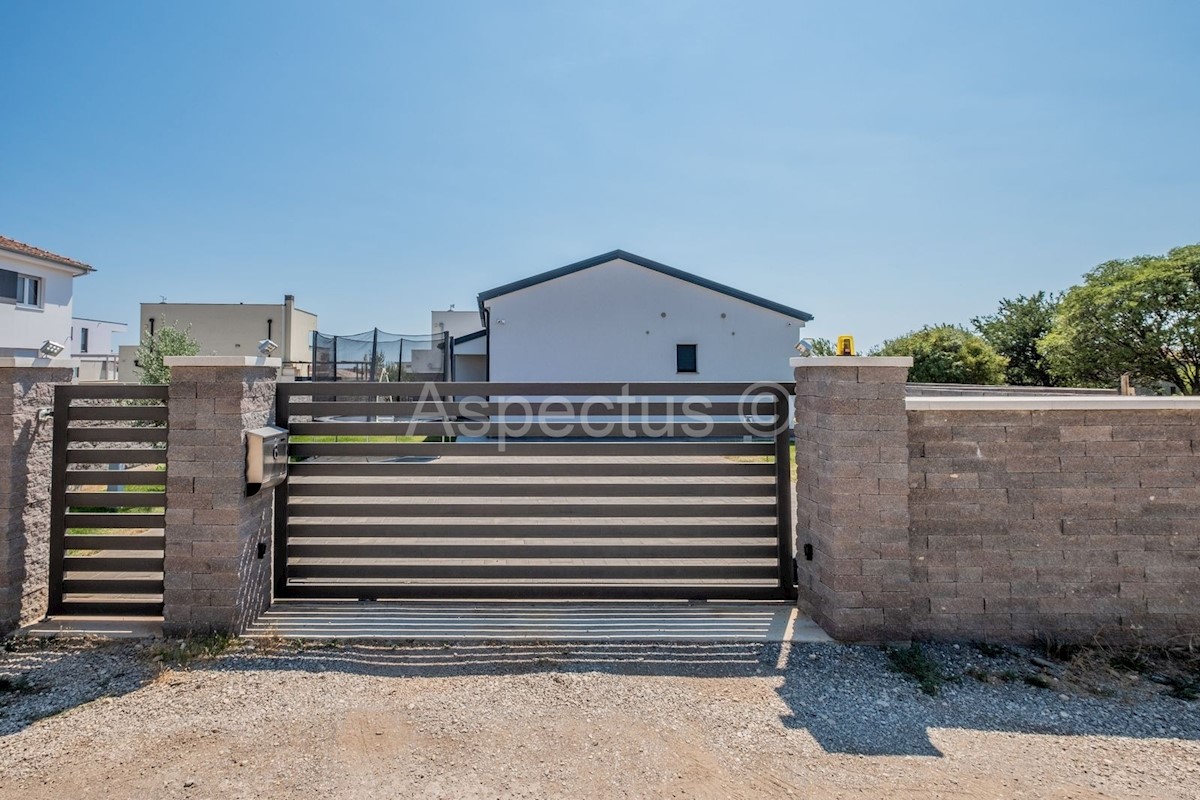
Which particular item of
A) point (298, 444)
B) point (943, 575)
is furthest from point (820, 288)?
point (298, 444)

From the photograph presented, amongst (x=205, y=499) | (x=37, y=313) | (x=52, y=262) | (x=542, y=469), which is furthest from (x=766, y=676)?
(x=37, y=313)

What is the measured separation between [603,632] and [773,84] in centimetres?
695

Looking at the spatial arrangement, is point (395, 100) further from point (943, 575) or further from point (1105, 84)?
point (1105, 84)

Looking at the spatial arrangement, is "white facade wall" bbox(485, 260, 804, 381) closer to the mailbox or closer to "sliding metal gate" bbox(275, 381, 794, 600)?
"sliding metal gate" bbox(275, 381, 794, 600)

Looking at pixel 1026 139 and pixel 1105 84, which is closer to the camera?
pixel 1105 84

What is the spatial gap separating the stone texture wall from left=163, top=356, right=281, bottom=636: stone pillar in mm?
4142

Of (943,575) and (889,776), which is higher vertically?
(943,575)

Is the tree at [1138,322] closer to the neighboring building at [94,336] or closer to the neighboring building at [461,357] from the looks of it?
the neighboring building at [461,357]

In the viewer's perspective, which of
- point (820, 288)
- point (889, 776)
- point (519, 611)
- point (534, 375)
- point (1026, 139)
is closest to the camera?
point (889, 776)

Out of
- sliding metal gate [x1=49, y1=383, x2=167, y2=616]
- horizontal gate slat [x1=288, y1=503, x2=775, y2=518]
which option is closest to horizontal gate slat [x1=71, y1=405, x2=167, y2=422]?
sliding metal gate [x1=49, y1=383, x2=167, y2=616]

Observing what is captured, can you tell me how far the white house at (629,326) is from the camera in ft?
53.1

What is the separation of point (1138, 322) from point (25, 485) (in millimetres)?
21175

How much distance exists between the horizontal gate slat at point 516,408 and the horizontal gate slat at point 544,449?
0.74 feet

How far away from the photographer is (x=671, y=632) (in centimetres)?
326
